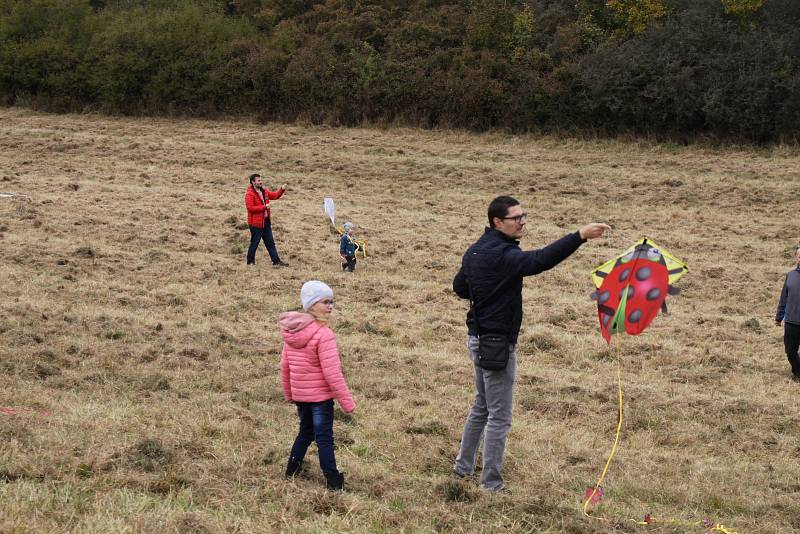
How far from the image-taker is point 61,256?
52.4 feet

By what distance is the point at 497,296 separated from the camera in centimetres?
621

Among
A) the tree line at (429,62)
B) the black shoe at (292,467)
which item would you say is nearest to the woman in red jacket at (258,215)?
the black shoe at (292,467)

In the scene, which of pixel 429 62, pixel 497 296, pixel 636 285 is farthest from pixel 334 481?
pixel 429 62

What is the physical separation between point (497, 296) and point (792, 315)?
6.08m

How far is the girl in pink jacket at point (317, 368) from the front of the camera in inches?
240

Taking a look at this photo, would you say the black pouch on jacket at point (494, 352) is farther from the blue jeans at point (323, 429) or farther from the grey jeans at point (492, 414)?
Answer: the blue jeans at point (323, 429)

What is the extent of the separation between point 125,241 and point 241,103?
19635 millimetres

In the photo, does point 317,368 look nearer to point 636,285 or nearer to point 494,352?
point 494,352

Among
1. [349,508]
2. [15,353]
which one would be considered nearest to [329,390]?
[349,508]

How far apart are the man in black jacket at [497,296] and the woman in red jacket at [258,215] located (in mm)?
9955

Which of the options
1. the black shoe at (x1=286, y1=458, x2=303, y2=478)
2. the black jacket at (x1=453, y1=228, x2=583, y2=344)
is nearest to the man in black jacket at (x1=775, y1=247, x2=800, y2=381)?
the black jacket at (x1=453, y1=228, x2=583, y2=344)

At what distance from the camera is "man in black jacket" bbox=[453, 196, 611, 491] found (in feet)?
20.2

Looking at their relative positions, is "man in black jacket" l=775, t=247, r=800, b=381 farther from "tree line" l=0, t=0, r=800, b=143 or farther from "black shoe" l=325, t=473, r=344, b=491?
"tree line" l=0, t=0, r=800, b=143

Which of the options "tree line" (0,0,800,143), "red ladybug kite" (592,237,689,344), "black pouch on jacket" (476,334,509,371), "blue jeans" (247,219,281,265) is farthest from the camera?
"tree line" (0,0,800,143)
